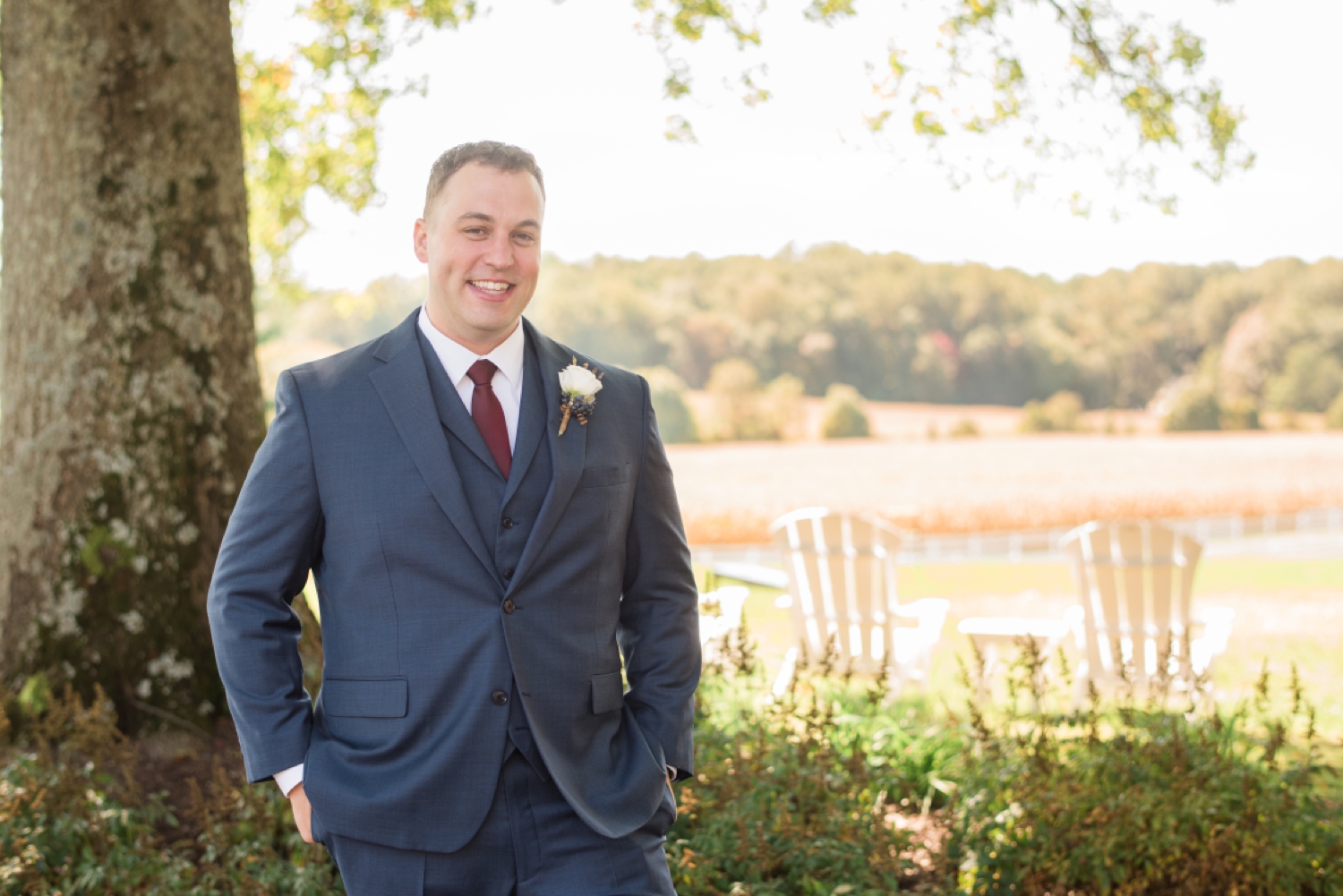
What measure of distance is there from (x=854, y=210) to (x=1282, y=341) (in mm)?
11545

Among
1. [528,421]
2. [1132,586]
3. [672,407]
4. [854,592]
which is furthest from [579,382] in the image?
[672,407]

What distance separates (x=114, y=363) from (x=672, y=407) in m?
22.8

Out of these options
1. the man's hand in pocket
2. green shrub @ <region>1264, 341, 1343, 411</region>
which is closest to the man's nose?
the man's hand in pocket

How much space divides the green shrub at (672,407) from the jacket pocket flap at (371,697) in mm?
24213

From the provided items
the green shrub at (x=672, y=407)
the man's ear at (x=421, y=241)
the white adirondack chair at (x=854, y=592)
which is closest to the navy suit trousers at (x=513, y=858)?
the man's ear at (x=421, y=241)

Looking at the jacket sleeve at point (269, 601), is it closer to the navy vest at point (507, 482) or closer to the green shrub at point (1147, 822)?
the navy vest at point (507, 482)

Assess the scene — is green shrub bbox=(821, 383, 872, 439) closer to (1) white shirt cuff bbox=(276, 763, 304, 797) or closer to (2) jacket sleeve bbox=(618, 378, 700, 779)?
(2) jacket sleeve bbox=(618, 378, 700, 779)

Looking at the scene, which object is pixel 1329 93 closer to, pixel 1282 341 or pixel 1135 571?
pixel 1282 341

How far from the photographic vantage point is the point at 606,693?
82.4 inches

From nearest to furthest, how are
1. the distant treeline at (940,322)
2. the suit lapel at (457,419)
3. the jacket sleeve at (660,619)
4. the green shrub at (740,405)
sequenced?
the suit lapel at (457,419) → the jacket sleeve at (660,619) → the distant treeline at (940,322) → the green shrub at (740,405)

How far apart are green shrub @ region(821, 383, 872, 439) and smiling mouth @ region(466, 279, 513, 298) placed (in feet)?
84.4

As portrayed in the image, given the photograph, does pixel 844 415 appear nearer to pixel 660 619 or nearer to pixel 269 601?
pixel 660 619

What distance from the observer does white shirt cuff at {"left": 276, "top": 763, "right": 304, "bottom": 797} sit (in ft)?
6.41

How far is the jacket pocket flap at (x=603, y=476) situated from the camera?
2098 mm
